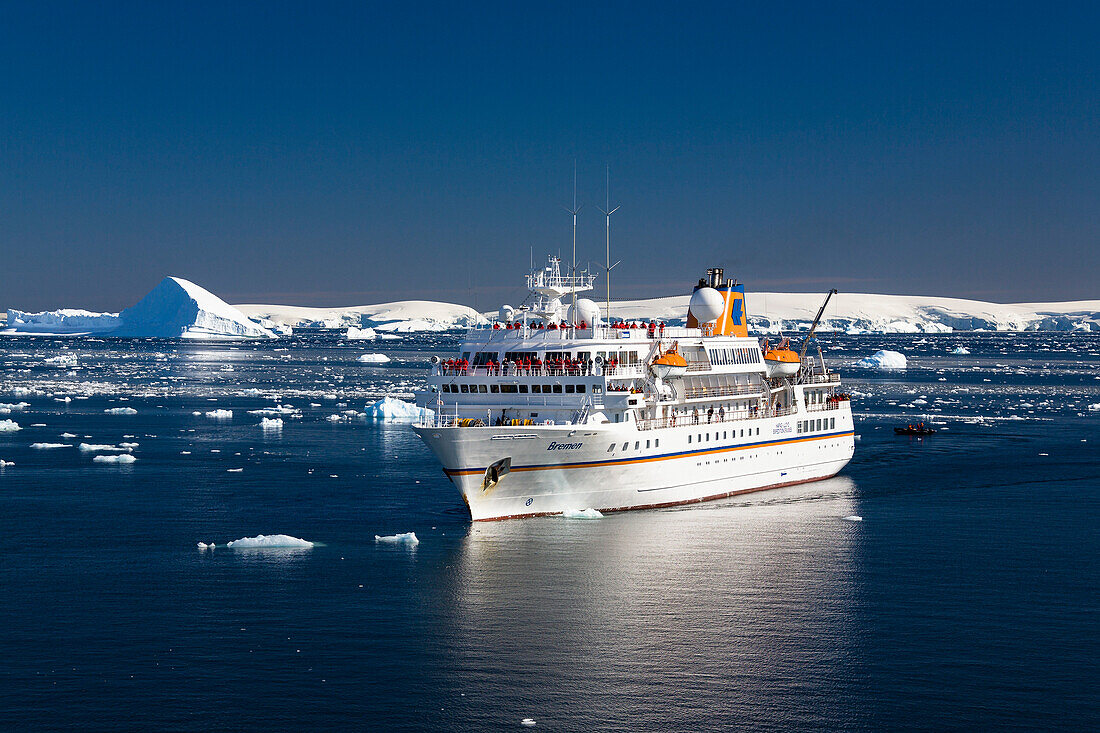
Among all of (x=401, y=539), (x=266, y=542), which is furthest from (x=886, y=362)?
(x=266, y=542)

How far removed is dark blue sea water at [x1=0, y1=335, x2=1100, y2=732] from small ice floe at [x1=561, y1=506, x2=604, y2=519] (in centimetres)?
63

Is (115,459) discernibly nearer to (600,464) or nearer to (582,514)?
(582,514)

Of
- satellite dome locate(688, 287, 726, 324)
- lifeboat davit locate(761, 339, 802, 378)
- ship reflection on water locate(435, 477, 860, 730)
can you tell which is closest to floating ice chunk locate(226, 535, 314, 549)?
ship reflection on water locate(435, 477, 860, 730)

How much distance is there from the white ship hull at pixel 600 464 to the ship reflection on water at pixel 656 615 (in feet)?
2.85

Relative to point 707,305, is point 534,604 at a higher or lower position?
lower

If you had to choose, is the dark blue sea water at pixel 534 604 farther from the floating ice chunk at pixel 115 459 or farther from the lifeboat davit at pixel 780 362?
the lifeboat davit at pixel 780 362

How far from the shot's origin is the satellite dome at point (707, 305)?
50.2 m

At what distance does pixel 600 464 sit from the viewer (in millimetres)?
40094

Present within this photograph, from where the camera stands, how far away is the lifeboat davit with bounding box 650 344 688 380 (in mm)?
42906

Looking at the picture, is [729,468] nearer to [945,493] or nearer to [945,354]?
[945,493]

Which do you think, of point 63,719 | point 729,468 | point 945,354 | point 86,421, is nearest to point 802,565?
point 729,468

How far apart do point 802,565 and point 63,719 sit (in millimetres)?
20527

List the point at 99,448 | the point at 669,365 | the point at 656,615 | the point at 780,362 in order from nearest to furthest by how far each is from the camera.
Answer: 1. the point at 656,615
2. the point at 669,365
3. the point at 780,362
4. the point at 99,448

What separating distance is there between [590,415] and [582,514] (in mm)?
3393
